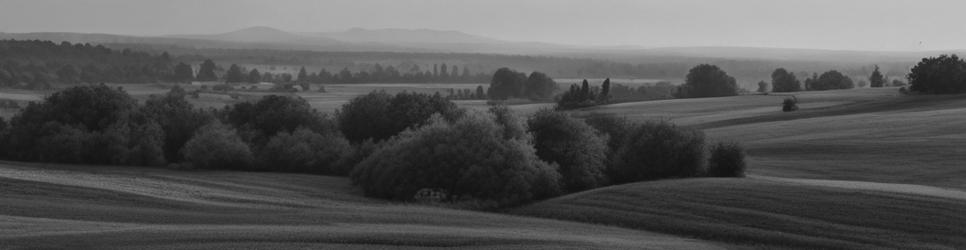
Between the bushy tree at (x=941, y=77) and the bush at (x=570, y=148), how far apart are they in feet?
224

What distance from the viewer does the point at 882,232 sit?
40.9 metres

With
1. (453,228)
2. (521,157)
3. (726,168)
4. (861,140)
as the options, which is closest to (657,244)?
(453,228)

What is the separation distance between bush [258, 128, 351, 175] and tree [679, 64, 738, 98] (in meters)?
104

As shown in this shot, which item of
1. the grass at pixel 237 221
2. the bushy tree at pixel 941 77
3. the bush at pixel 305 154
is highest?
the bushy tree at pixel 941 77

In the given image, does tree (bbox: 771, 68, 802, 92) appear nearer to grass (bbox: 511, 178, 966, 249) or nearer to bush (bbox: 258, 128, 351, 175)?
bush (bbox: 258, 128, 351, 175)

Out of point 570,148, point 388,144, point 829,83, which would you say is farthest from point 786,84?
point 388,144

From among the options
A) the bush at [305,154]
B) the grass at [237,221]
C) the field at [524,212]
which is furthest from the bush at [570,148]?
the bush at [305,154]

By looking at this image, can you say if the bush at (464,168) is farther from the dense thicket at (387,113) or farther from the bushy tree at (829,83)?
the bushy tree at (829,83)

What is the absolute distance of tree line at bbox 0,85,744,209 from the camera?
201 feet

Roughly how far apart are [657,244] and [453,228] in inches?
301

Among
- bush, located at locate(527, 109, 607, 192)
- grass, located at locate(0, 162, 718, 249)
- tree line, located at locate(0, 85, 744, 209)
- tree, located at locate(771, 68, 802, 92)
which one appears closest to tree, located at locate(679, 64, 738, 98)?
tree, located at locate(771, 68, 802, 92)

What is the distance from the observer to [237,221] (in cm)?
4275

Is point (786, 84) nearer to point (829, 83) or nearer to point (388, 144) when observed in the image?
point (829, 83)

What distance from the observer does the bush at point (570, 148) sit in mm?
64312
